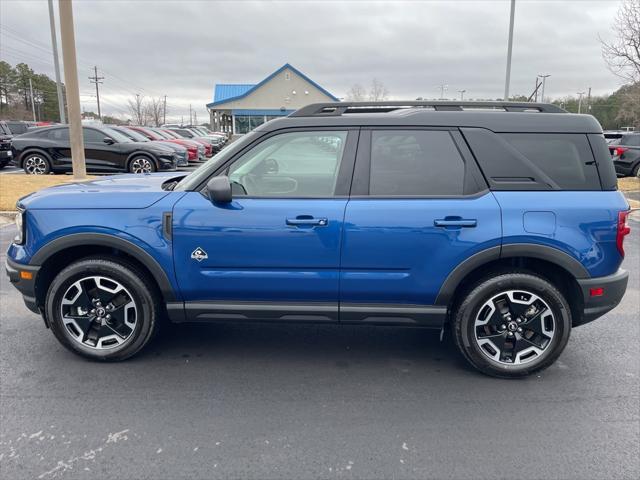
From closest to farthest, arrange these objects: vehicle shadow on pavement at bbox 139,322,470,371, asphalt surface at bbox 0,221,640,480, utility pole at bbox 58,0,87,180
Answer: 1. asphalt surface at bbox 0,221,640,480
2. vehicle shadow on pavement at bbox 139,322,470,371
3. utility pole at bbox 58,0,87,180

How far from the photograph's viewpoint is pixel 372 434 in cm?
275

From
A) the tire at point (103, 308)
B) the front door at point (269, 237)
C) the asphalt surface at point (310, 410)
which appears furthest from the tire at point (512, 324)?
the tire at point (103, 308)

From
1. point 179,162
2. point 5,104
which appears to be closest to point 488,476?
point 179,162

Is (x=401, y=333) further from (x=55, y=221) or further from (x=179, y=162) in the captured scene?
(x=179, y=162)

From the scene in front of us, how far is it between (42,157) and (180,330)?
12.7 metres

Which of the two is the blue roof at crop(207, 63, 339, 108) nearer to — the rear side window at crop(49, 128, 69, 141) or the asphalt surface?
the rear side window at crop(49, 128, 69, 141)

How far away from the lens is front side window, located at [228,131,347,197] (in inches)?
133

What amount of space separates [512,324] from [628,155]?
641 inches

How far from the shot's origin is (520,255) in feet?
10.5

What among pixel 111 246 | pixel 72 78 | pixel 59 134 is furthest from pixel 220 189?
pixel 59 134

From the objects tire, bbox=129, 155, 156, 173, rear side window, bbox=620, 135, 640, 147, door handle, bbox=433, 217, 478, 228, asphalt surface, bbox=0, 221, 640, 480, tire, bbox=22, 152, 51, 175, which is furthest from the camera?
rear side window, bbox=620, 135, 640, 147

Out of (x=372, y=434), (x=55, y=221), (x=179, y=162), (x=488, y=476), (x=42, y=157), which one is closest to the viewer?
(x=488, y=476)

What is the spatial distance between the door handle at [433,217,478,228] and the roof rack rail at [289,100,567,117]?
0.95 meters

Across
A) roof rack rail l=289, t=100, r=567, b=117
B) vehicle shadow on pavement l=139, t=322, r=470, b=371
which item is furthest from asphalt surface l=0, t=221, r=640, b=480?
roof rack rail l=289, t=100, r=567, b=117
